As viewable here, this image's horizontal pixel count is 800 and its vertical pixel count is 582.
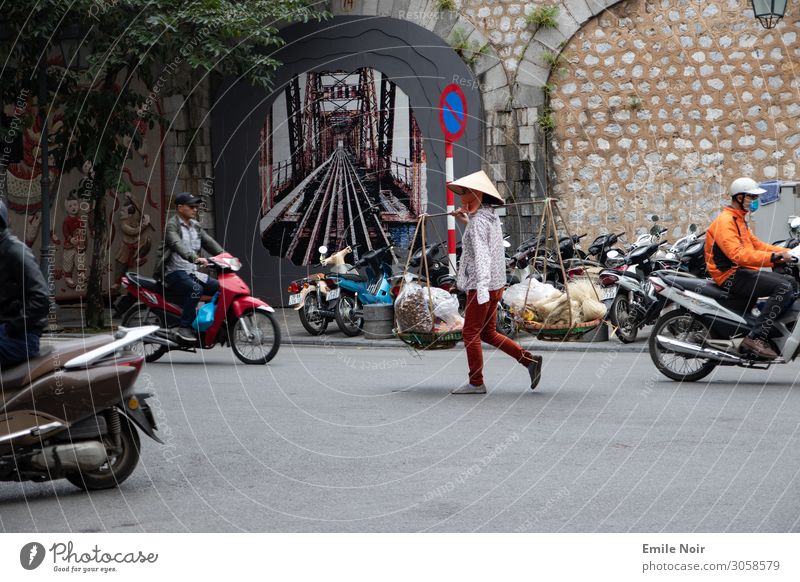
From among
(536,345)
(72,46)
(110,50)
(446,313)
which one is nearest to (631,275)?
(536,345)

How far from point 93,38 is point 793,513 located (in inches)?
513

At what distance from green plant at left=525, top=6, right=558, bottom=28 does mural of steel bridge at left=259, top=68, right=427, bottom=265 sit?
264 cm

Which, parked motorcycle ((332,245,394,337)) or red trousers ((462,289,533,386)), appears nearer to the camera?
red trousers ((462,289,533,386))

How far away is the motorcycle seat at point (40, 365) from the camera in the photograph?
5.92 meters

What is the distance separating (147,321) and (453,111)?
6219 millimetres

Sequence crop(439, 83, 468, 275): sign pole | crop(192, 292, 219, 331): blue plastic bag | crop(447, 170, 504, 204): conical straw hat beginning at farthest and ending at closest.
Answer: crop(439, 83, 468, 275): sign pole → crop(192, 292, 219, 331): blue plastic bag → crop(447, 170, 504, 204): conical straw hat

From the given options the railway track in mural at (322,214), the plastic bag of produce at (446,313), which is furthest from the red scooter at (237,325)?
the railway track in mural at (322,214)

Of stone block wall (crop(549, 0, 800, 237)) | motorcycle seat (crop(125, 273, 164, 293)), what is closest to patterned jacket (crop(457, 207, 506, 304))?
motorcycle seat (crop(125, 273, 164, 293))

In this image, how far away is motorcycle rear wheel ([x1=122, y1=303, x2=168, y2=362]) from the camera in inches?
486

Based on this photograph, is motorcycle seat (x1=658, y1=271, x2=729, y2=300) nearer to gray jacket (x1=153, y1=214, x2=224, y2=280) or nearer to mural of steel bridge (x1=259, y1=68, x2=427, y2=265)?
gray jacket (x1=153, y1=214, x2=224, y2=280)

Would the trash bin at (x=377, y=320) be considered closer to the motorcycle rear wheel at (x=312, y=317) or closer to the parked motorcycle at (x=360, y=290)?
the parked motorcycle at (x=360, y=290)

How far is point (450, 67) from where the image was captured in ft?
61.6

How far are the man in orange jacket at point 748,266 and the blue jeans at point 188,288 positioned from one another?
4.84 metres

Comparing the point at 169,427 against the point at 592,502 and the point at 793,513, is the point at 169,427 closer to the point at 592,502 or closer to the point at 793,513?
the point at 592,502
